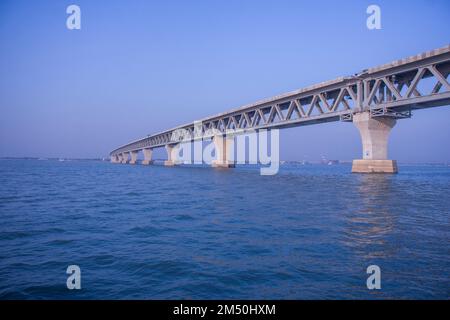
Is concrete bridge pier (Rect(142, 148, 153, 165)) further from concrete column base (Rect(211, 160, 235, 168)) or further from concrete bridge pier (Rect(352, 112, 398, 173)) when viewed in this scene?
concrete bridge pier (Rect(352, 112, 398, 173))

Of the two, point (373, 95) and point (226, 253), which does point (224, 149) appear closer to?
point (373, 95)

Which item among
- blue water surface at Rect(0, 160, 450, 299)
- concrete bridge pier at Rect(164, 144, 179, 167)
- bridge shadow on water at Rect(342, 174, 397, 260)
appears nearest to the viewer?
blue water surface at Rect(0, 160, 450, 299)

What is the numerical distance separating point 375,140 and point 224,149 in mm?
43807

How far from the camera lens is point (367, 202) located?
1609 centimetres

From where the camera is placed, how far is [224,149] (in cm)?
7788

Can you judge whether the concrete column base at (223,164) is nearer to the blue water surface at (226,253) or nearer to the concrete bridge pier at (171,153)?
the concrete bridge pier at (171,153)

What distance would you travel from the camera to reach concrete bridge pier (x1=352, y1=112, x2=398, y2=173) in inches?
1538

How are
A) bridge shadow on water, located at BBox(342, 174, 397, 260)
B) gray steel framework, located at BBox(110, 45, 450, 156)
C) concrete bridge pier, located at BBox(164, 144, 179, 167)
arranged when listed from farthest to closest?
concrete bridge pier, located at BBox(164, 144, 179, 167)
gray steel framework, located at BBox(110, 45, 450, 156)
bridge shadow on water, located at BBox(342, 174, 397, 260)

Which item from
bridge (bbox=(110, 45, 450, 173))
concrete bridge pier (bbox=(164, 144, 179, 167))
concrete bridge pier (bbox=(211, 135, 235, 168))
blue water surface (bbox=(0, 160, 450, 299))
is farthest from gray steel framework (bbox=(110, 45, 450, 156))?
concrete bridge pier (bbox=(164, 144, 179, 167))

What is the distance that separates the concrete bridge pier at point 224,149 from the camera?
7712cm

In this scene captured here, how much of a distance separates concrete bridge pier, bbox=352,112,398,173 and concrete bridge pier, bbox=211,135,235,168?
40639mm

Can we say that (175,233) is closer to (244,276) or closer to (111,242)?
(111,242)

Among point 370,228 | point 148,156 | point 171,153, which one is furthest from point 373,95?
point 148,156
